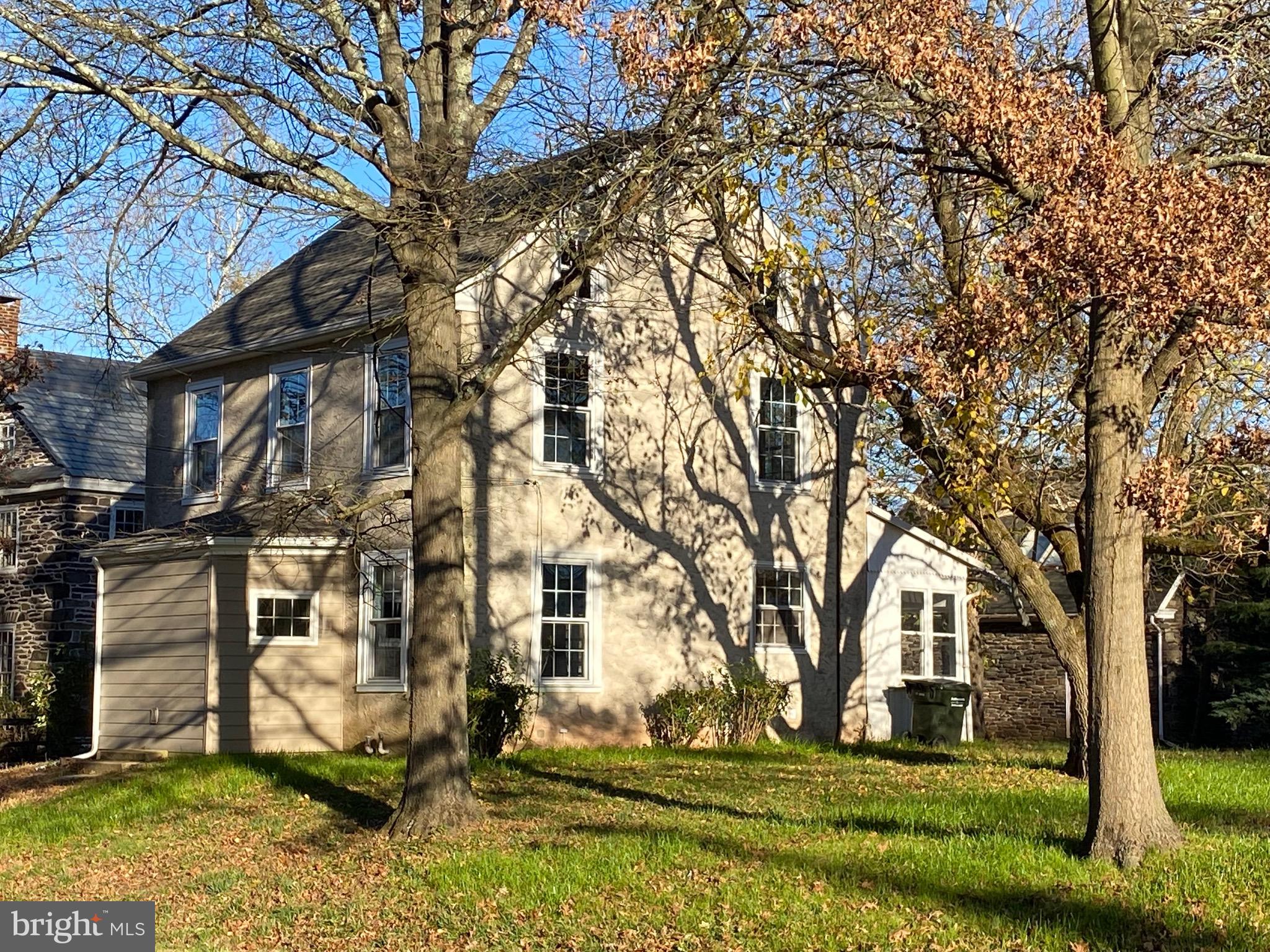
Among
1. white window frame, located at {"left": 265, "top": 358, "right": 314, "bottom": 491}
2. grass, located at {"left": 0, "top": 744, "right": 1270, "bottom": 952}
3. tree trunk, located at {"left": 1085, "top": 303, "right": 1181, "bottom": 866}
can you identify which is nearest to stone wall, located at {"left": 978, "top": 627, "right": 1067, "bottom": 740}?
grass, located at {"left": 0, "top": 744, "right": 1270, "bottom": 952}

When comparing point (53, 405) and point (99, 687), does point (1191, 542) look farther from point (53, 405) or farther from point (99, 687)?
point (53, 405)

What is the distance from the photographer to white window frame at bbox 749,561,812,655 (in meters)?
22.9

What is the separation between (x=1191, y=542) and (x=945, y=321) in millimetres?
6970

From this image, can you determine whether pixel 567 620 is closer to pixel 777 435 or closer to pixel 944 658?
pixel 777 435

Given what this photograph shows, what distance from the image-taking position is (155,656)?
21188mm

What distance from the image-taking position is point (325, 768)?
17297 millimetres

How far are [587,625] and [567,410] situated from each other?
3.10m

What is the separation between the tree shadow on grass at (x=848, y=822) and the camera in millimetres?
10906

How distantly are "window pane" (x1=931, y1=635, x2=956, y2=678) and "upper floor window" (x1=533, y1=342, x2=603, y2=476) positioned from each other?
8.00 metres

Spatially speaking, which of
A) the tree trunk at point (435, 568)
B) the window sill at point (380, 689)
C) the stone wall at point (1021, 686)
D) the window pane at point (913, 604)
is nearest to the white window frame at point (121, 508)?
the window sill at point (380, 689)

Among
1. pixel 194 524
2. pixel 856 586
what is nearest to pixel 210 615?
pixel 194 524

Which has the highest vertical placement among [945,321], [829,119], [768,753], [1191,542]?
[829,119]

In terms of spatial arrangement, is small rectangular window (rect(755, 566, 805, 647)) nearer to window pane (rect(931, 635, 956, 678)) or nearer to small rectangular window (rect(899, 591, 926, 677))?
small rectangular window (rect(899, 591, 926, 677))

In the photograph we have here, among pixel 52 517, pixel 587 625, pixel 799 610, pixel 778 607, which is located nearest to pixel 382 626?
pixel 587 625
